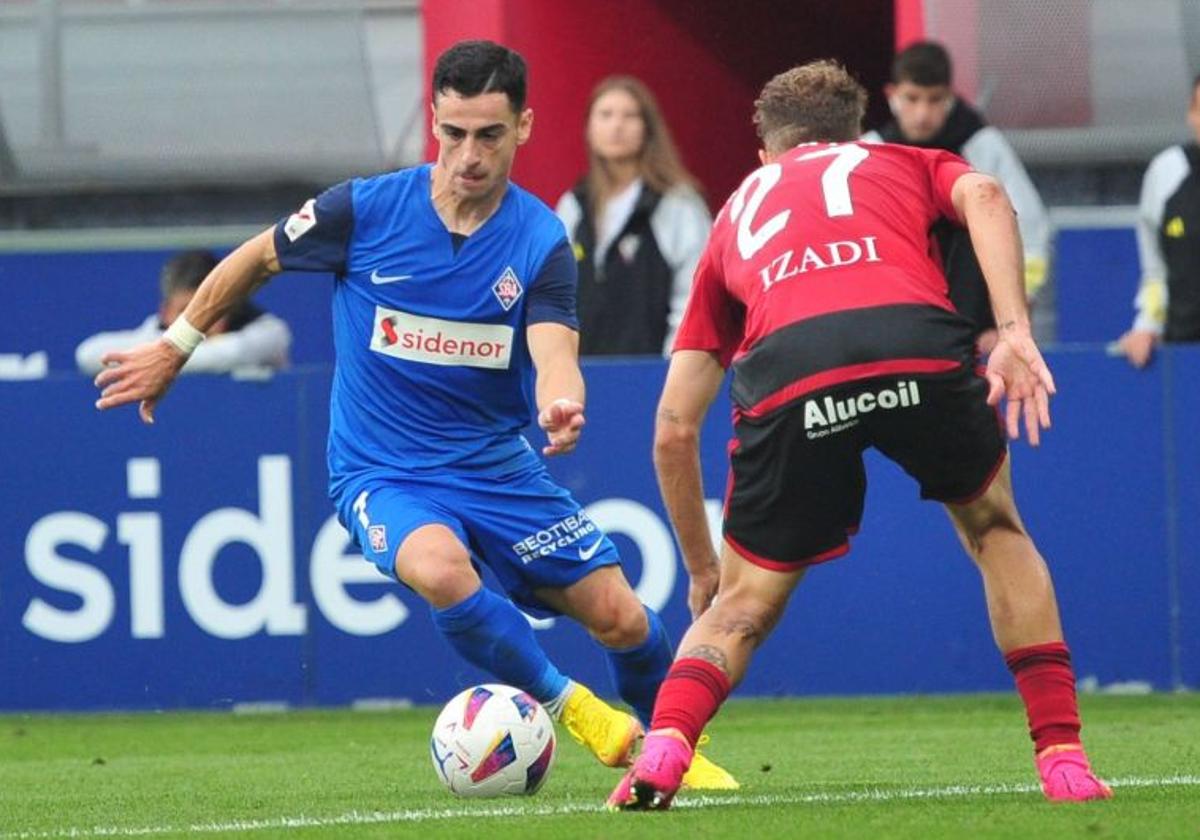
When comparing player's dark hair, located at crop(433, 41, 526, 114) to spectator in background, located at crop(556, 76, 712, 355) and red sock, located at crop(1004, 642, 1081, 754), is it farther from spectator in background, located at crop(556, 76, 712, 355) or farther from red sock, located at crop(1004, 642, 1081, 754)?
spectator in background, located at crop(556, 76, 712, 355)

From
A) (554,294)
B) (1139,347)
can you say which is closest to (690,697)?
(554,294)

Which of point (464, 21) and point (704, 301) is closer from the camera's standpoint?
point (704, 301)

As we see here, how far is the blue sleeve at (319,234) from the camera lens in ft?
25.2

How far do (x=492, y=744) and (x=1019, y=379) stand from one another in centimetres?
195

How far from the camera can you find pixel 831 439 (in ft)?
20.9

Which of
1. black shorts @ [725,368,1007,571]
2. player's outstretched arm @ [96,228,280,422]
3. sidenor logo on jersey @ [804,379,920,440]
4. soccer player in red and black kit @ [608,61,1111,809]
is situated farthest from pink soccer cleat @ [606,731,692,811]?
player's outstretched arm @ [96,228,280,422]

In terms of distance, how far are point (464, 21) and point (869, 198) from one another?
7.66 metres

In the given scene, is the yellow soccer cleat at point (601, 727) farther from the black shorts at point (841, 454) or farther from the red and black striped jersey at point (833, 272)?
the red and black striped jersey at point (833, 272)

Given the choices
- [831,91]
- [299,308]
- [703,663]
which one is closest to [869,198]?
[831,91]

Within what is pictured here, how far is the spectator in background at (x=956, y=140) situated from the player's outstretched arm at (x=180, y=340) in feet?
12.9

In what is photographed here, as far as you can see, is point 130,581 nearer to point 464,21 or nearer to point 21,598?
point 21,598

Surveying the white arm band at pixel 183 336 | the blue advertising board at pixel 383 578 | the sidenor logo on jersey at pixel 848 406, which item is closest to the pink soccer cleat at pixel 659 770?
the sidenor logo on jersey at pixel 848 406

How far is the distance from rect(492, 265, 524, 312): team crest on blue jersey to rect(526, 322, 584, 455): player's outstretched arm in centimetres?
13

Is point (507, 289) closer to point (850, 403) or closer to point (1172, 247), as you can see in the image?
point (850, 403)
